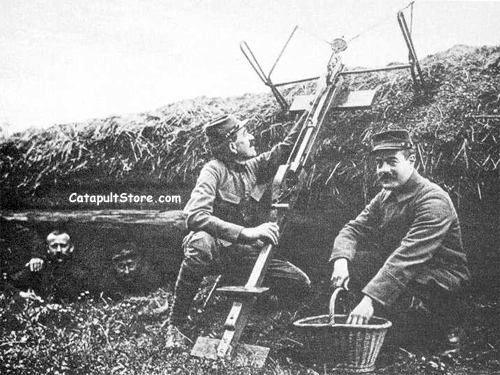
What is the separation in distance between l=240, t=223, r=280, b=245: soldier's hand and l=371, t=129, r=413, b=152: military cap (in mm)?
862

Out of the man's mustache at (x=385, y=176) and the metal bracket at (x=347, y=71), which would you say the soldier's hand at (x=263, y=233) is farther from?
the metal bracket at (x=347, y=71)

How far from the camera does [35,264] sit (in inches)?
193

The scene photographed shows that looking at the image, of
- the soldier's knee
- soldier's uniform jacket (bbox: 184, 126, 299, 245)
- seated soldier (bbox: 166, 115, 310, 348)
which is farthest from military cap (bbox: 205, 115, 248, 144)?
the soldier's knee

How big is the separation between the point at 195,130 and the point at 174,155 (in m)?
0.29

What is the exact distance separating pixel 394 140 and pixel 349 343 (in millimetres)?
1351

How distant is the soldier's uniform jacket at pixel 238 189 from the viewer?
3.70m

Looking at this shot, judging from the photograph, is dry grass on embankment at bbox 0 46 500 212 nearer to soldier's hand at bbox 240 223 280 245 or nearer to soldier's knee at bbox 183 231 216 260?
soldier's hand at bbox 240 223 280 245

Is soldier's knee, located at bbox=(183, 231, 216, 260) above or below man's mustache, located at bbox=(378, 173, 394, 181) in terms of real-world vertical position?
below

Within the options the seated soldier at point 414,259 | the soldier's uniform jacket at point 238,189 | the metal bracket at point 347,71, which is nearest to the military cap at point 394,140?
the seated soldier at point 414,259

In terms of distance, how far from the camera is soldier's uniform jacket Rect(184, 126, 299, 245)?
3.70 meters

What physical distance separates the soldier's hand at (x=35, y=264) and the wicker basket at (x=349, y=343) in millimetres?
3016

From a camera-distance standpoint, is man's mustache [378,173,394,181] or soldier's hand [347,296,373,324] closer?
soldier's hand [347,296,373,324]

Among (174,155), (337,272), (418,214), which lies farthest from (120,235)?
(418,214)

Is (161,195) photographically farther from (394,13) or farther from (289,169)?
Result: (394,13)
